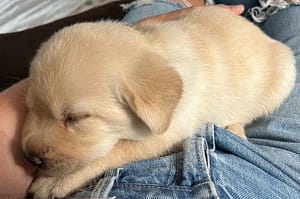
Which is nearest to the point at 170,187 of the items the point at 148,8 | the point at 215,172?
the point at 215,172

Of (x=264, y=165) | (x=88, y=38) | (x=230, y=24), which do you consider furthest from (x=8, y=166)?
(x=230, y=24)

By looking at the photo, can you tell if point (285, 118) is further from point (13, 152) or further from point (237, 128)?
point (13, 152)

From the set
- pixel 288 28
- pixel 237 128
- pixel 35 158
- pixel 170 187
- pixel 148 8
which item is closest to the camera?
pixel 170 187

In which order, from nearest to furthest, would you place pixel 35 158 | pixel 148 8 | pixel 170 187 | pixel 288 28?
pixel 170 187
pixel 35 158
pixel 288 28
pixel 148 8

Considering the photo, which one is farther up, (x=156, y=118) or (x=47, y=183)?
(x=156, y=118)

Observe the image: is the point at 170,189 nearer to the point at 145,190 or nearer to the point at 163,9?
the point at 145,190

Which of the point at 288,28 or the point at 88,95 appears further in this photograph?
the point at 288,28

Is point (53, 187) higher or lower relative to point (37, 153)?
lower
